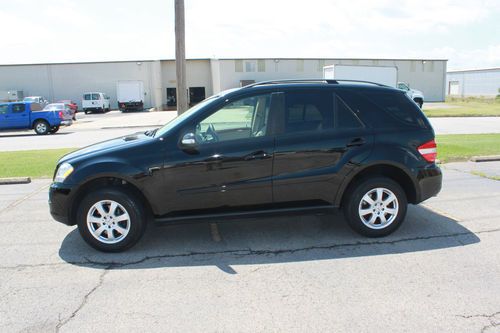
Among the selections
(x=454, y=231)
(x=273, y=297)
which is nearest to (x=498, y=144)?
(x=454, y=231)

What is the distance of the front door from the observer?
449 centimetres

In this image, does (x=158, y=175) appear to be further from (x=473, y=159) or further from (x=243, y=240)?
(x=473, y=159)

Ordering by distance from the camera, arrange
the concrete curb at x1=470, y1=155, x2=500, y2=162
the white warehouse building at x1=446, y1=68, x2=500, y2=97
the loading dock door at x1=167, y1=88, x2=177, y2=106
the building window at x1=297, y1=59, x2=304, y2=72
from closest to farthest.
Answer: the concrete curb at x1=470, y1=155, x2=500, y2=162, the building window at x1=297, y1=59, x2=304, y2=72, the loading dock door at x1=167, y1=88, x2=177, y2=106, the white warehouse building at x1=446, y1=68, x2=500, y2=97

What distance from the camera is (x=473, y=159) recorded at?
969 cm

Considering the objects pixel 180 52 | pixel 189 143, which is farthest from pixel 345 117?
pixel 180 52

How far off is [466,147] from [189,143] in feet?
30.7

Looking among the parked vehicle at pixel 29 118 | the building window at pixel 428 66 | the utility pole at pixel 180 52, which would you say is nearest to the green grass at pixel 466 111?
the building window at pixel 428 66

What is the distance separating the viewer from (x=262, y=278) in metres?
3.93

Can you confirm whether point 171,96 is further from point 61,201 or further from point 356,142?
point 356,142

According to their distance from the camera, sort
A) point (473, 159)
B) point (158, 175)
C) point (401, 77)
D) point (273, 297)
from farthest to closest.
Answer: point (401, 77) < point (473, 159) < point (158, 175) < point (273, 297)

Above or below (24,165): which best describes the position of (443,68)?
above

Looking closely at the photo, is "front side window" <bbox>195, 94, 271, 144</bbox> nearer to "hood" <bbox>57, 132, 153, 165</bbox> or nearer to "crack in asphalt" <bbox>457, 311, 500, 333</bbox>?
"hood" <bbox>57, 132, 153, 165</bbox>

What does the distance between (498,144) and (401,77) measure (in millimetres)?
40392

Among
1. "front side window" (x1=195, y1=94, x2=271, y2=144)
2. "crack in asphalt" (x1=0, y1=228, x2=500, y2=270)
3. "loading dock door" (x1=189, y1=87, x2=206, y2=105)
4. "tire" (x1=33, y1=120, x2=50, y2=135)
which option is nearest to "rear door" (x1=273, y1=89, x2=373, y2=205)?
"front side window" (x1=195, y1=94, x2=271, y2=144)
